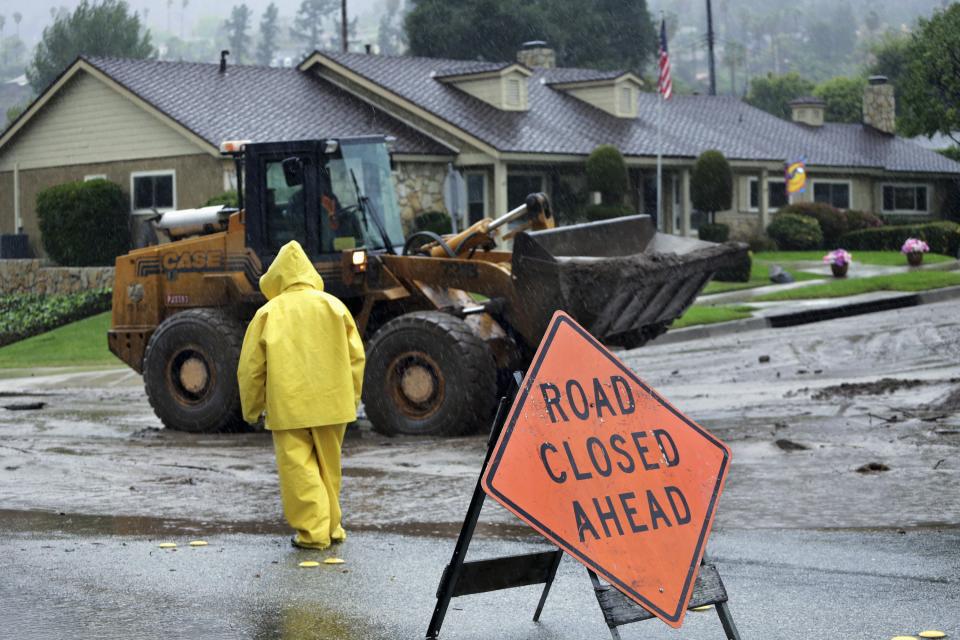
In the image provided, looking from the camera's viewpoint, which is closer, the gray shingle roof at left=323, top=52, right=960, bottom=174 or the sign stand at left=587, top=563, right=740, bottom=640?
the sign stand at left=587, top=563, right=740, bottom=640

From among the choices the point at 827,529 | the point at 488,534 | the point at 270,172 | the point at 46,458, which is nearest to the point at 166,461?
the point at 46,458

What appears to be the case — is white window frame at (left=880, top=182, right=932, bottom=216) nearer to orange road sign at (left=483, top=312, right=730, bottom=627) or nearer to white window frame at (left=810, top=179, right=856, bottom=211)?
white window frame at (left=810, top=179, right=856, bottom=211)

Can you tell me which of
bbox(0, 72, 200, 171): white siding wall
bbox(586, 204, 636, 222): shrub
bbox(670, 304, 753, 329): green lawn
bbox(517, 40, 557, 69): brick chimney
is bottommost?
bbox(670, 304, 753, 329): green lawn

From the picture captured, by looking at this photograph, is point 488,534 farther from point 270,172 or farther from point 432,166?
point 432,166

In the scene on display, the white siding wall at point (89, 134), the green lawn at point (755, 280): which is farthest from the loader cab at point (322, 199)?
the white siding wall at point (89, 134)

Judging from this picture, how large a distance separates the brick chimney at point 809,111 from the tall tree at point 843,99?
82.2 ft

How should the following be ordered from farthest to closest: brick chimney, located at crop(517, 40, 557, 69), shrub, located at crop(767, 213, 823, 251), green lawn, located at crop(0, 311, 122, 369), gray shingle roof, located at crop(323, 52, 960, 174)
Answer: brick chimney, located at crop(517, 40, 557, 69) < shrub, located at crop(767, 213, 823, 251) < gray shingle roof, located at crop(323, 52, 960, 174) < green lawn, located at crop(0, 311, 122, 369)

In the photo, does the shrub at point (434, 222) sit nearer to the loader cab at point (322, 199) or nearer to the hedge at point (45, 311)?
the hedge at point (45, 311)

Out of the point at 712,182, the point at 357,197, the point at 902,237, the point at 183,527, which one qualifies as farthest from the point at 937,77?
the point at 183,527

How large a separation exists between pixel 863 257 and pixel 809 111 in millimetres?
14640

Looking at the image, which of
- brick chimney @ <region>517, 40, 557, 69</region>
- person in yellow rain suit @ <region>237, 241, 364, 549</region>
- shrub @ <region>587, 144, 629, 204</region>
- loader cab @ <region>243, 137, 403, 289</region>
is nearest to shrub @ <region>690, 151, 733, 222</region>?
shrub @ <region>587, 144, 629, 204</region>

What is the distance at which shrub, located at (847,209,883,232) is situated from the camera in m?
45.4

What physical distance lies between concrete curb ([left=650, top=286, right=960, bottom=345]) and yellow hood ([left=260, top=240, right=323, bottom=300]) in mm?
14313

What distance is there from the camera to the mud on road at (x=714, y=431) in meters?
9.27
